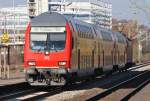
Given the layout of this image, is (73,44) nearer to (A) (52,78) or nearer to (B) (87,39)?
(A) (52,78)

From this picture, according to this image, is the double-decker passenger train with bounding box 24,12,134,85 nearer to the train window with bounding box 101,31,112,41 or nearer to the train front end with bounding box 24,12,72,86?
the train front end with bounding box 24,12,72,86

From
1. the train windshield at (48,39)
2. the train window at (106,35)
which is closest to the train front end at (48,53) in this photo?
the train windshield at (48,39)

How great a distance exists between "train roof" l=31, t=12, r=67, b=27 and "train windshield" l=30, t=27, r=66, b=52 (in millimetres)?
227

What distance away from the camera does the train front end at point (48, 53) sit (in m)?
24.6

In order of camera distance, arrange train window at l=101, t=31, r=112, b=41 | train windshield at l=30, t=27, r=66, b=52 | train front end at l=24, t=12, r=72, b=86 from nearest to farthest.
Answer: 1. train front end at l=24, t=12, r=72, b=86
2. train windshield at l=30, t=27, r=66, b=52
3. train window at l=101, t=31, r=112, b=41

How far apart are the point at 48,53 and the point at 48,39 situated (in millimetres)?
662

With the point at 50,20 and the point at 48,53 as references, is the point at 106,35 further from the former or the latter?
the point at 48,53

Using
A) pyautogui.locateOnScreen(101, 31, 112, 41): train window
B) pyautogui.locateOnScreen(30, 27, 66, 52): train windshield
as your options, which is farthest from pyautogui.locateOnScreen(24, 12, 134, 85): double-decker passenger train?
pyautogui.locateOnScreen(101, 31, 112, 41): train window

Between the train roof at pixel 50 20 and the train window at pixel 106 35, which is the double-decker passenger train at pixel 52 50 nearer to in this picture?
the train roof at pixel 50 20

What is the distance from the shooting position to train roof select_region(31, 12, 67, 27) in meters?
25.3

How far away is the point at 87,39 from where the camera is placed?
29594 mm

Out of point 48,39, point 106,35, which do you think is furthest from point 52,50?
point 106,35

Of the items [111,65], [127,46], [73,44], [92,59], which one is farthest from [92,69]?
[127,46]

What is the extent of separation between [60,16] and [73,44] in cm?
146
